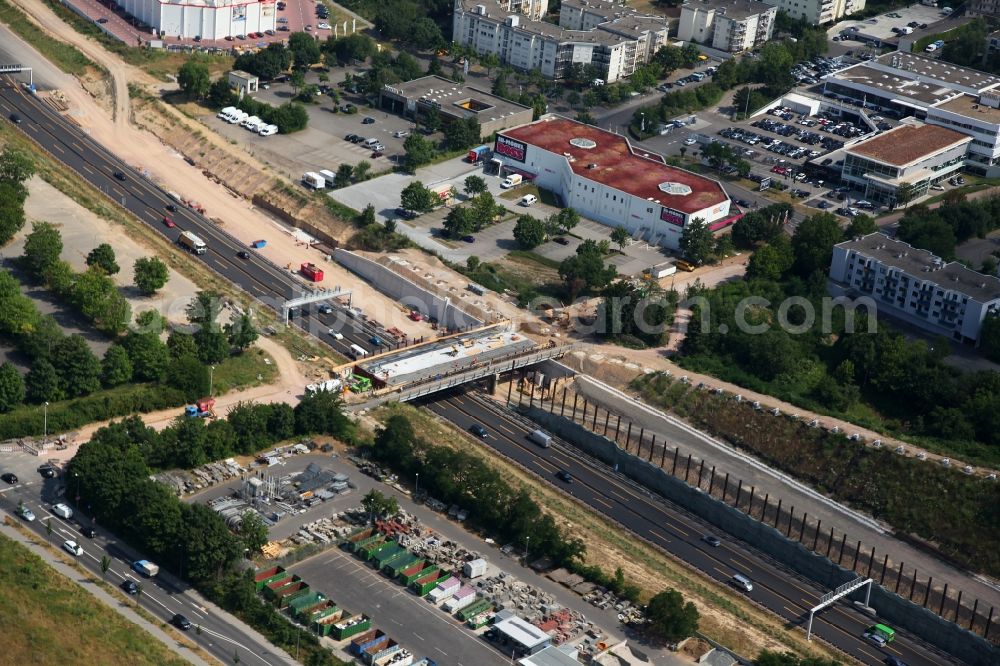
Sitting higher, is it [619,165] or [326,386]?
[619,165]

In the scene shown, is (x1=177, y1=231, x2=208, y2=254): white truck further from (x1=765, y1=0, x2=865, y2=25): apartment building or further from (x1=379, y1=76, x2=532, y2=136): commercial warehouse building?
(x1=765, y1=0, x2=865, y2=25): apartment building

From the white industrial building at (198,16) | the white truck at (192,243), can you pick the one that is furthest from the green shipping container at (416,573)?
the white industrial building at (198,16)

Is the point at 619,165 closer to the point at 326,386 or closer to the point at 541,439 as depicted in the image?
the point at 541,439

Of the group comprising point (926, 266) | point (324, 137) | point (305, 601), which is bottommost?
point (305, 601)

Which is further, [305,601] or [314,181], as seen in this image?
[314,181]

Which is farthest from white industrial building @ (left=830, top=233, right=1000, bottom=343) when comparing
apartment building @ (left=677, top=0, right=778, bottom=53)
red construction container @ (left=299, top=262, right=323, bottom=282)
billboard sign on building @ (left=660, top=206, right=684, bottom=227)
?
apartment building @ (left=677, top=0, right=778, bottom=53)

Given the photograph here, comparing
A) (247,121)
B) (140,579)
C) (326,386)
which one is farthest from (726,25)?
(140,579)

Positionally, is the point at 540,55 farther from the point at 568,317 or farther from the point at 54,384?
the point at 54,384
